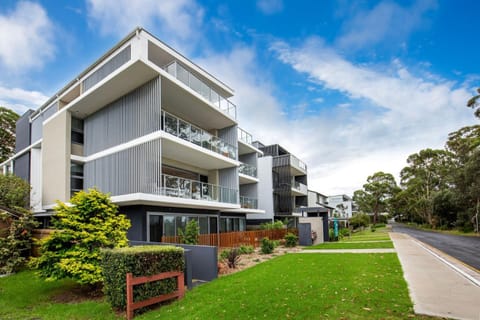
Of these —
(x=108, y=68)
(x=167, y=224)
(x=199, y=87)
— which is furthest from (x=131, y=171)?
(x=199, y=87)

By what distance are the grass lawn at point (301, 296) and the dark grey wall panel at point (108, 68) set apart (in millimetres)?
12169

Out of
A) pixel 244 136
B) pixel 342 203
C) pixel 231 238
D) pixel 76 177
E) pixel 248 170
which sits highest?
pixel 244 136

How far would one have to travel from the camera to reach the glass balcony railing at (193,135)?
15.5 meters

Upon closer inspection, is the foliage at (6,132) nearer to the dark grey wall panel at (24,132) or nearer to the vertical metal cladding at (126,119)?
the dark grey wall panel at (24,132)

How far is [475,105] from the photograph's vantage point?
29.8 meters

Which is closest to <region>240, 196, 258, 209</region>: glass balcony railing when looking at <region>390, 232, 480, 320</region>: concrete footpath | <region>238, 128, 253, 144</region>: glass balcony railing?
<region>238, 128, 253, 144</region>: glass balcony railing

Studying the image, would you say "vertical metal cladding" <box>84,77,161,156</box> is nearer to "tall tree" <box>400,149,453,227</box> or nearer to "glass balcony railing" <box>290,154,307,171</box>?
"glass balcony railing" <box>290,154,307,171</box>

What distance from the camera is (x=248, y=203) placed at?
25234 millimetres

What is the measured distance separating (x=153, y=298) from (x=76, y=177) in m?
13.5

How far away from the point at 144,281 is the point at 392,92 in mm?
16325

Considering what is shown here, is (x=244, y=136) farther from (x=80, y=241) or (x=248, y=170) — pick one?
(x=80, y=241)

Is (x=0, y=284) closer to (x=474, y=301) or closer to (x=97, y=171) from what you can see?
(x=97, y=171)

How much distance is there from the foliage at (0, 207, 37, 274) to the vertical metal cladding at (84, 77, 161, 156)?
5286 millimetres

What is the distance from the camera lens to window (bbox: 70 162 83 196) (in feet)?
57.1
